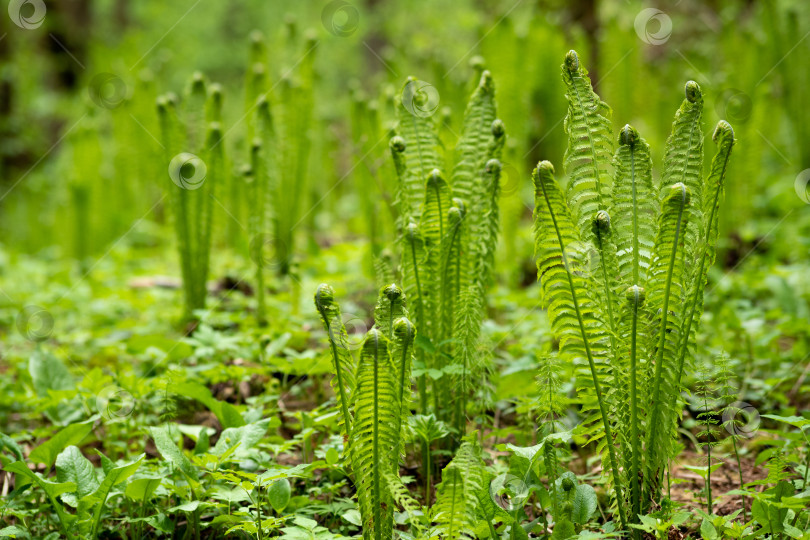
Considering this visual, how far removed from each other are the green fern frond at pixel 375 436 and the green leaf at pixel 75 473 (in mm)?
595

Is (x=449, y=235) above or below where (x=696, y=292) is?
above

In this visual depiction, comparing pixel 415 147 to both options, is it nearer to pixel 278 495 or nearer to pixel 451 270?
pixel 451 270

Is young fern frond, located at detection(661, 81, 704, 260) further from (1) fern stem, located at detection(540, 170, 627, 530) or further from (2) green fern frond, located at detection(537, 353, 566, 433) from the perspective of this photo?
(2) green fern frond, located at detection(537, 353, 566, 433)

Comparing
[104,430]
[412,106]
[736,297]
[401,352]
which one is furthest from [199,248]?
[736,297]

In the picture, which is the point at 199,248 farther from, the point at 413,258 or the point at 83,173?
the point at 83,173

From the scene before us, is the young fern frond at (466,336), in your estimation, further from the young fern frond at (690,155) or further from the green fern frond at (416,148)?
the young fern frond at (690,155)

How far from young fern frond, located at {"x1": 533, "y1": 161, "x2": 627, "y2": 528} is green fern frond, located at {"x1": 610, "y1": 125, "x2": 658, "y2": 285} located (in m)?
0.10

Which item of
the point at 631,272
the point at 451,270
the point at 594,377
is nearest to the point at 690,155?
the point at 631,272

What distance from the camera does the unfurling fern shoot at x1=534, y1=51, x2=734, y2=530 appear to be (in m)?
1.27

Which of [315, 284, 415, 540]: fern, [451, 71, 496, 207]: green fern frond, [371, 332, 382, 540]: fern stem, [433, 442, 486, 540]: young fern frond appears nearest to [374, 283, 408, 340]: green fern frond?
[315, 284, 415, 540]: fern

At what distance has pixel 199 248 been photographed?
2600 mm

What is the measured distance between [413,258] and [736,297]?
174cm

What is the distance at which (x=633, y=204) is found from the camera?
4.35 feet

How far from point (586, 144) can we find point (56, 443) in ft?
4.27
